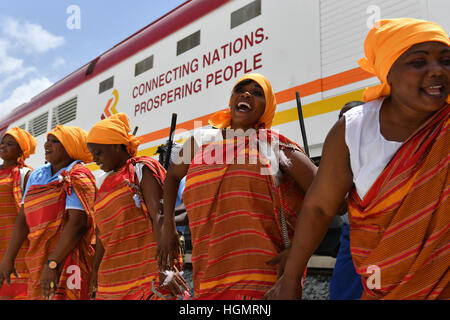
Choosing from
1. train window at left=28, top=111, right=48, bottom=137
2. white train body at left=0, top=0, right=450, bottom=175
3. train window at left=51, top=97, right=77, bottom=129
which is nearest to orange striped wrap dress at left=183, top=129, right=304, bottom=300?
white train body at left=0, top=0, right=450, bottom=175

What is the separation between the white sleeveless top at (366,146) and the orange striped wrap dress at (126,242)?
124cm

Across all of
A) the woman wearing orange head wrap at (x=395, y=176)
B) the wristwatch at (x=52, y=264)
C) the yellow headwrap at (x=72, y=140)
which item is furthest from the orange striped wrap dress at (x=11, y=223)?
the woman wearing orange head wrap at (x=395, y=176)

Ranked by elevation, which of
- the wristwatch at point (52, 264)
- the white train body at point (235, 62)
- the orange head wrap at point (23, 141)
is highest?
the white train body at point (235, 62)

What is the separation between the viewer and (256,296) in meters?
1.55

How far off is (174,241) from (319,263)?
79.8 inches

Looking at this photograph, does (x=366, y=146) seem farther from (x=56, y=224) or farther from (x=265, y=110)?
(x=56, y=224)

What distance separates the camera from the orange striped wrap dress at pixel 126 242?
223 centimetres

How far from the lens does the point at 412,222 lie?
113 centimetres

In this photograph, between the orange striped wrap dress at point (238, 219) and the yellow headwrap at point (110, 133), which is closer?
the orange striped wrap dress at point (238, 219)

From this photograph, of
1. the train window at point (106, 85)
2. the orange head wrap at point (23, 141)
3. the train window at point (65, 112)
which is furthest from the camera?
the train window at point (65, 112)

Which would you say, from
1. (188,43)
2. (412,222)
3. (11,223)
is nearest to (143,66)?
(188,43)

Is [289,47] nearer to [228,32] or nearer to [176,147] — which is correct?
[228,32]

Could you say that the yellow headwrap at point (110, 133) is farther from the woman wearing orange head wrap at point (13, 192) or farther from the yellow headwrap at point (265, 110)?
the woman wearing orange head wrap at point (13, 192)
